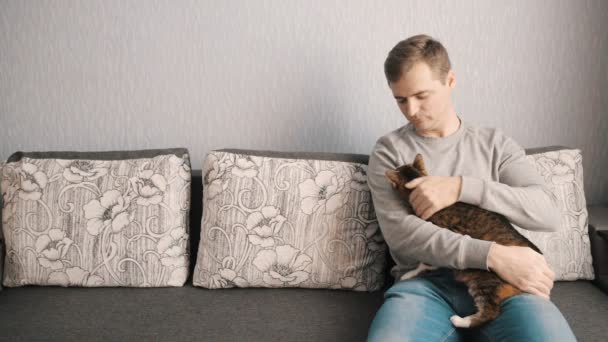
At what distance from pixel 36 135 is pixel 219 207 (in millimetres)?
976

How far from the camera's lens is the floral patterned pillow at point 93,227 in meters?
1.58

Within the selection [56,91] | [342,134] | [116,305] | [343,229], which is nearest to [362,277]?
[343,229]

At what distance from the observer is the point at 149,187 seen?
63.3 inches

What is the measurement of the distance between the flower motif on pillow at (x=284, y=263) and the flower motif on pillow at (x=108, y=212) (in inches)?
20.5

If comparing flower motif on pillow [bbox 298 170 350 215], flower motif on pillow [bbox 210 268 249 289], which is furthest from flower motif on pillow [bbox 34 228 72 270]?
flower motif on pillow [bbox 298 170 350 215]

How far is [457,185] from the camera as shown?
1.28m

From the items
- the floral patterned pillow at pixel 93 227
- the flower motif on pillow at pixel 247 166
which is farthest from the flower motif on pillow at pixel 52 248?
the flower motif on pillow at pixel 247 166

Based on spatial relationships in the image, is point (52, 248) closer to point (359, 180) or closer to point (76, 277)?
point (76, 277)

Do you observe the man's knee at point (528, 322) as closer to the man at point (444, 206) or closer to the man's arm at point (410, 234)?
the man at point (444, 206)

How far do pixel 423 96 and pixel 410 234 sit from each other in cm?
42

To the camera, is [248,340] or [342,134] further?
[342,134]

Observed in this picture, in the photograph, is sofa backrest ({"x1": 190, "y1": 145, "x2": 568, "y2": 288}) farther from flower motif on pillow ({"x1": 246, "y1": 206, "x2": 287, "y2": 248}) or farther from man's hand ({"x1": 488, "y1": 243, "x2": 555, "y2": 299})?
man's hand ({"x1": 488, "y1": 243, "x2": 555, "y2": 299})

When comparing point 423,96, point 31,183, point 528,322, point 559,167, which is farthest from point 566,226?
point 31,183

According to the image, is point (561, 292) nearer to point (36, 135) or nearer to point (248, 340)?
point (248, 340)
